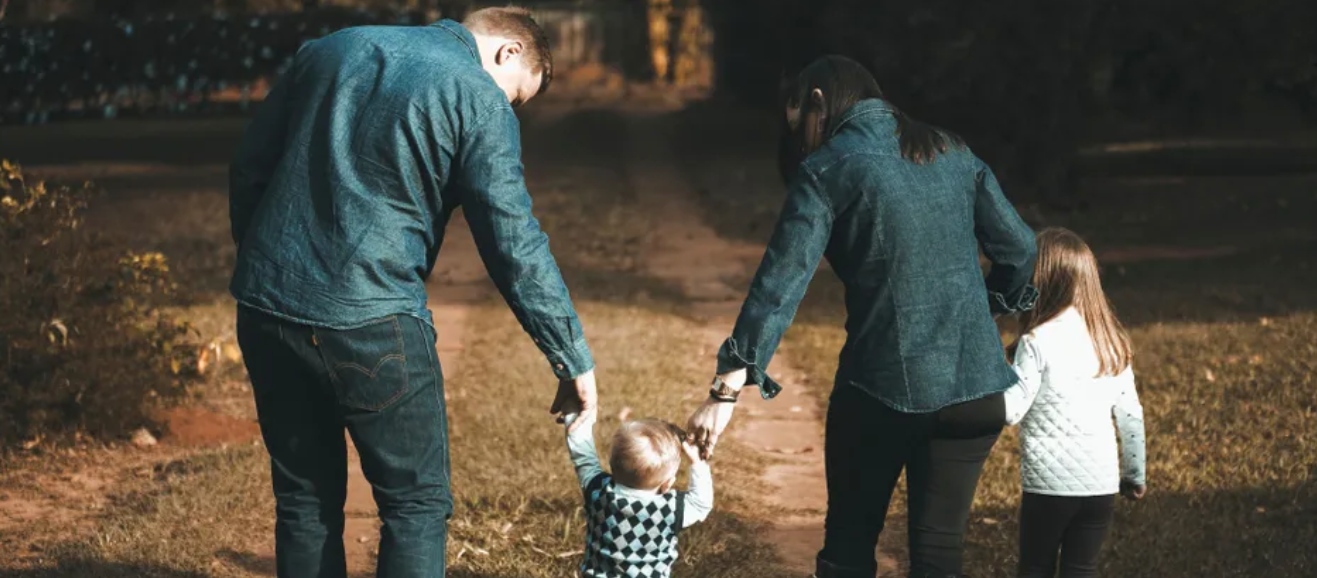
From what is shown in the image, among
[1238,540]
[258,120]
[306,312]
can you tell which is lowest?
[1238,540]

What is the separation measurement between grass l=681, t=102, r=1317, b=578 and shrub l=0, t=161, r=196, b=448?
3.15 m

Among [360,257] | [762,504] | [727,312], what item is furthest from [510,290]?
[727,312]

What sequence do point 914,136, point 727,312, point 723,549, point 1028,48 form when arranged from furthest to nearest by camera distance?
point 1028,48, point 727,312, point 723,549, point 914,136

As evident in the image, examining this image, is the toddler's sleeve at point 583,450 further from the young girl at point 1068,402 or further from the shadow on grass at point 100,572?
the shadow on grass at point 100,572

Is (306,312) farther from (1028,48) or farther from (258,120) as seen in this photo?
(1028,48)

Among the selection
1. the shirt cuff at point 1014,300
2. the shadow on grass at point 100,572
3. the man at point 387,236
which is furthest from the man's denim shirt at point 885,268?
the shadow on grass at point 100,572

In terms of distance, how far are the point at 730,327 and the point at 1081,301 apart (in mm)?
5330

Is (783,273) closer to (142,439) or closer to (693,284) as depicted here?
(142,439)

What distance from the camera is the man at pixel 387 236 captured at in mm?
3414

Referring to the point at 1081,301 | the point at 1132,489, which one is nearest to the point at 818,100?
the point at 1081,301

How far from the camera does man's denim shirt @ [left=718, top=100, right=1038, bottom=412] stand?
11.9ft

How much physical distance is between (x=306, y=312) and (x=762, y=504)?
9.48ft

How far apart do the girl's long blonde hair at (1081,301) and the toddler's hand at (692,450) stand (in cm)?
103

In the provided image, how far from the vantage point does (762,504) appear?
5973 millimetres
